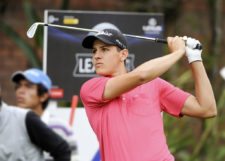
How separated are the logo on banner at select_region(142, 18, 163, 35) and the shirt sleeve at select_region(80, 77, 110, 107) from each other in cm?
247

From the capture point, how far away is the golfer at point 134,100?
186 inches

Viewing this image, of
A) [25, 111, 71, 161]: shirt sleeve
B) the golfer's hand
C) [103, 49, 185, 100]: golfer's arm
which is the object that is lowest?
[25, 111, 71, 161]: shirt sleeve

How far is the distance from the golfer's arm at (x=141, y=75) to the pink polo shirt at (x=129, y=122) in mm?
88

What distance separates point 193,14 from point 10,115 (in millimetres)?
5136

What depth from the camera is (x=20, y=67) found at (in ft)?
33.7

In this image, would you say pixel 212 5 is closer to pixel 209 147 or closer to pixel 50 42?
pixel 209 147

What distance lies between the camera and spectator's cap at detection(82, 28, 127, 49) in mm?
4926

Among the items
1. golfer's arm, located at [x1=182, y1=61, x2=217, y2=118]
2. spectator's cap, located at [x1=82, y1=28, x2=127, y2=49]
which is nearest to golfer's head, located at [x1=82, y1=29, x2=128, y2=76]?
spectator's cap, located at [x1=82, y1=28, x2=127, y2=49]

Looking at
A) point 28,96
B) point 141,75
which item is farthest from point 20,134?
point 141,75

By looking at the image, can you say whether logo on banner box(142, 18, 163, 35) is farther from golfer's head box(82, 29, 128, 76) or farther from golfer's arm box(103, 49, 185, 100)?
golfer's arm box(103, 49, 185, 100)

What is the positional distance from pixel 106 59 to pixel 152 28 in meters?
2.49

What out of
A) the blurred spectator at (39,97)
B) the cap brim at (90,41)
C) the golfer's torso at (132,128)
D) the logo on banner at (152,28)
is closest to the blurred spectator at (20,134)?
the blurred spectator at (39,97)

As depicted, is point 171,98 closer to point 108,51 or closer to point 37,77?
point 108,51

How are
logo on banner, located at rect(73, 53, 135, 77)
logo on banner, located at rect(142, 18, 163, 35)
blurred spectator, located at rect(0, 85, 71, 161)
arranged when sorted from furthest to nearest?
logo on banner, located at rect(142, 18, 163, 35)
logo on banner, located at rect(73, 53, 135, 77)
blurred spectator, located at rect(0, 85, 71, 161)
